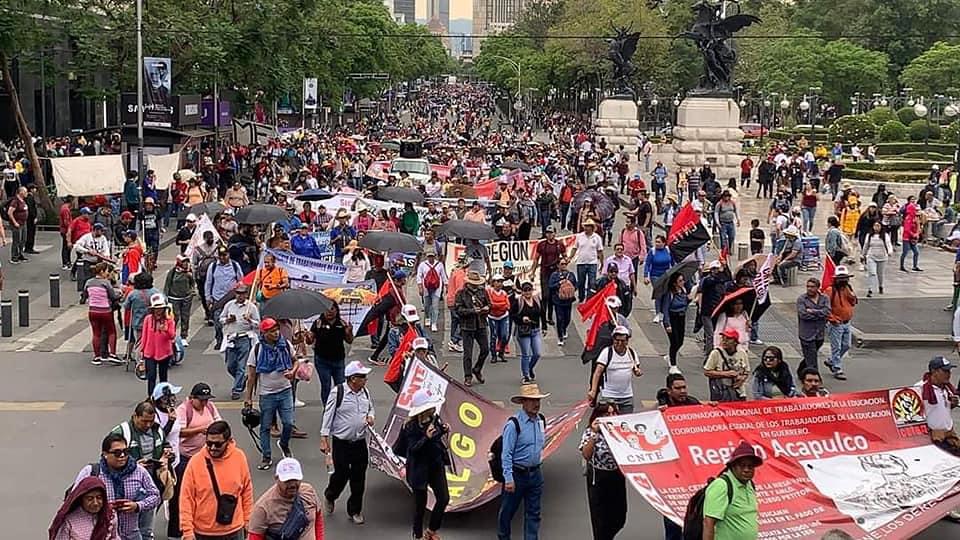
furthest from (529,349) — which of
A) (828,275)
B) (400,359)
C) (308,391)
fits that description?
(828,275)

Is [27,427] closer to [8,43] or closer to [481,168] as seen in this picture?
[8,43]

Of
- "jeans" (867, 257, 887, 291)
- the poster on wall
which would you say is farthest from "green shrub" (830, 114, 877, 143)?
"jeans" (867, 257, 887, 291)

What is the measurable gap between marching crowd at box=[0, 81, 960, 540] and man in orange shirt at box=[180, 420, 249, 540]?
12mm

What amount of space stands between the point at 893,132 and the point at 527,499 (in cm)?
5557

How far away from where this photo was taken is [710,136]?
43.1 metres

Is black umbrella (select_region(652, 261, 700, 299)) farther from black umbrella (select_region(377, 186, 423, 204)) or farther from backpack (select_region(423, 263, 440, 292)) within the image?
black umbrella (select_region(377, 186, 423, 204))

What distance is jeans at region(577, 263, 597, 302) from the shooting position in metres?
19.5


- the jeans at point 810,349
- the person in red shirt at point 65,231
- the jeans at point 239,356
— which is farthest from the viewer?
the person in red shirt at point 65,231

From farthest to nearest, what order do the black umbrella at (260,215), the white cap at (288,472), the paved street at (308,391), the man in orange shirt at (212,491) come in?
the black umbrella at (260,215) → the paved street at (308,391) → the man in orange shirt at (212,491) → the white cap at (288,472)

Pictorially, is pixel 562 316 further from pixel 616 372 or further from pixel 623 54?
pixel 623 54

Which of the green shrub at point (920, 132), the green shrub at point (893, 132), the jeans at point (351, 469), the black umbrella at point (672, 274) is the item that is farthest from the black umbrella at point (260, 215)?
the green shrub at point (920, 132)

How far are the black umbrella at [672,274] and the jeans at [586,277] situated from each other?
1.89 meters

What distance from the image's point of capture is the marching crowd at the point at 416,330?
7.93m

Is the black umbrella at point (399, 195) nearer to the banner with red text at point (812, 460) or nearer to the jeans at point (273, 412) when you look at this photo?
the jeans at point (273, 412)
